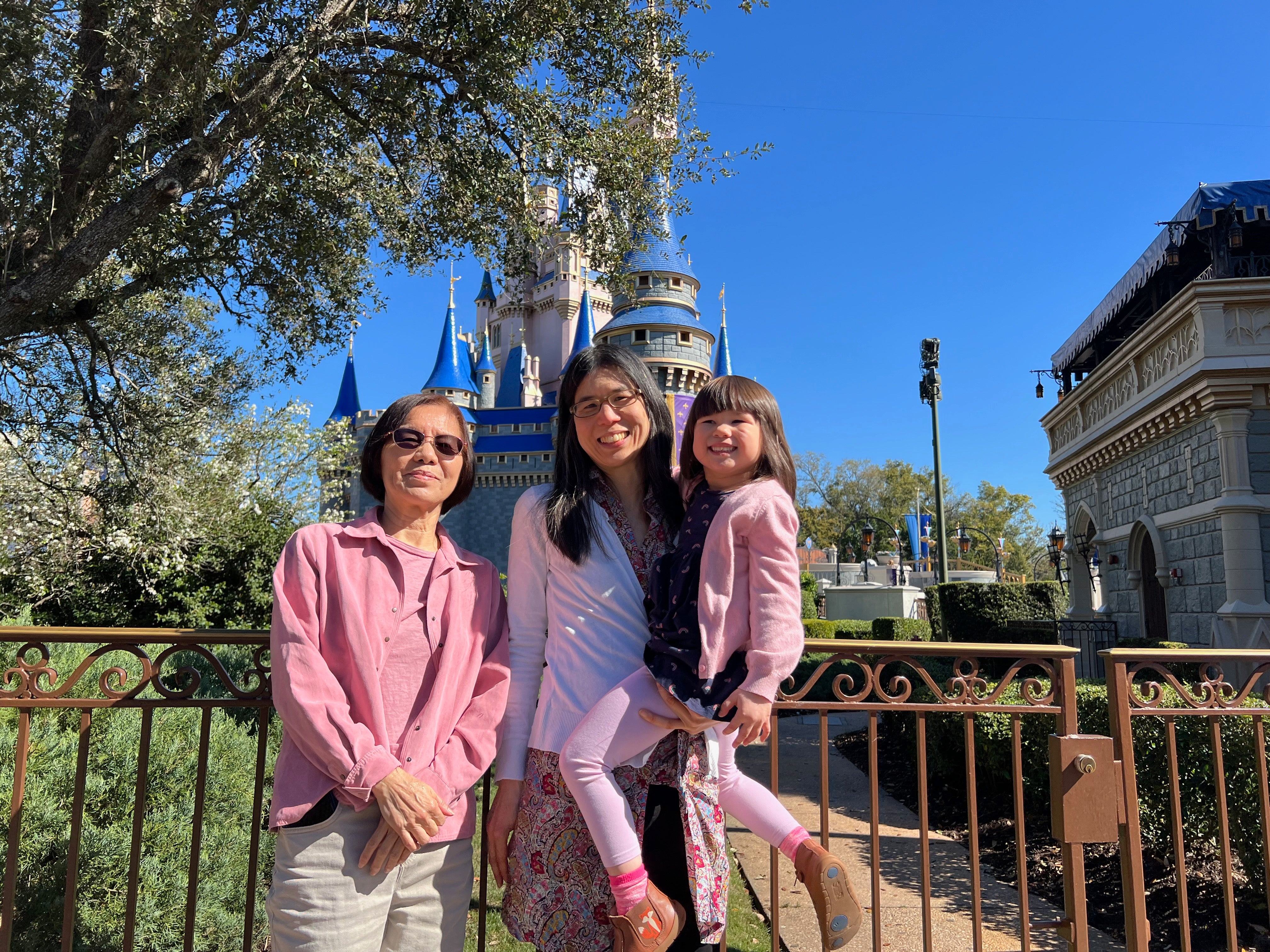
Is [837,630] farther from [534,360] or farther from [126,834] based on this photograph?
[534,360]

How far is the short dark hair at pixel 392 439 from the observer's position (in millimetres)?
2025

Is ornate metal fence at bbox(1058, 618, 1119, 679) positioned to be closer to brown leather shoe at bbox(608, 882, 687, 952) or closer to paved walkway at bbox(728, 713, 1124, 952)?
paved walkway at bbox(728, 713, 1124, 952)

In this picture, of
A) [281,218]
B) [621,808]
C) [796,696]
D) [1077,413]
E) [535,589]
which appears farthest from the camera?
[1077,413]

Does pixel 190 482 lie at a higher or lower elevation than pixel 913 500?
lower

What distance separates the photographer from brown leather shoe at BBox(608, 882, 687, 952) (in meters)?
1.59

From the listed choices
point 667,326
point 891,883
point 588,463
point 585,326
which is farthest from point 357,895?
point 585,326

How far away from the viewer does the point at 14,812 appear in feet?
7.63

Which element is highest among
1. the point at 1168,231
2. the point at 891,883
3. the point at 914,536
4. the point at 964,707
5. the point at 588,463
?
the point at 1168,231

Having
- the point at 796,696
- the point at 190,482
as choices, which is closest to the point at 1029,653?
the point at 796,696

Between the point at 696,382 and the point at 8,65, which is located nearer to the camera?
the point at 8,65

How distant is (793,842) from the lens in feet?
6.07

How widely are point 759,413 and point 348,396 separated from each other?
4105cm

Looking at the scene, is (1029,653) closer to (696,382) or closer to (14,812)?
(14,812)

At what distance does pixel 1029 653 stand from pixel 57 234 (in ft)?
19.6
